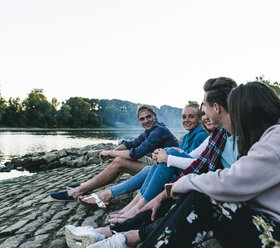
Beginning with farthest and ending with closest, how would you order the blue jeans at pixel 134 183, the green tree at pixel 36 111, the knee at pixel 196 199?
the green tree at pixel 36 111, the blue jeans at pixel 134 183, the knee at pixel 196 199

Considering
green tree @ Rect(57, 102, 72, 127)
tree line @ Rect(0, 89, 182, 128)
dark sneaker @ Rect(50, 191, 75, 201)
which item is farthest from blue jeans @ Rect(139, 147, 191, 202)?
green tree @ Rect(57, 102, 72, 127)

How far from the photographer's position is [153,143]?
172 inches

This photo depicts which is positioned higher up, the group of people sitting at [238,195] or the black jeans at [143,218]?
the group of people sitting at [238,195]

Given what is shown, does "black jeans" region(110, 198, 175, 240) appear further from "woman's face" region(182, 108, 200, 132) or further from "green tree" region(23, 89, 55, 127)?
"green tree" region(23, 89, 55, 127)

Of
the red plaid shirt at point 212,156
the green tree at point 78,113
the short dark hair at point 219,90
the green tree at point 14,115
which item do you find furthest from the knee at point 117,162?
the green tree at point 78,113

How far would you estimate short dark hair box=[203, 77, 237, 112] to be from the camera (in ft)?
8.11

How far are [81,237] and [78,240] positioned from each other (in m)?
0.09

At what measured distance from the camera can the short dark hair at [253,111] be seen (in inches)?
67.9

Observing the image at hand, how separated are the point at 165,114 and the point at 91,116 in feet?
90.8

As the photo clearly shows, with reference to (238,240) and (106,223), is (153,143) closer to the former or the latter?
(106,223)

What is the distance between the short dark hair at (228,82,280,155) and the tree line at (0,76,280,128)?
63.5 metres

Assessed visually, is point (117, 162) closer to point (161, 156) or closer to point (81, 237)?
point (161, 156)

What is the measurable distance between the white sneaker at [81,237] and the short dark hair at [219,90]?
169cm

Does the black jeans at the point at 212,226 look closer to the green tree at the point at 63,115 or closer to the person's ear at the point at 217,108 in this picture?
the person's ear at the point at 217,108
